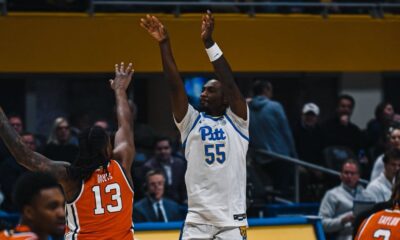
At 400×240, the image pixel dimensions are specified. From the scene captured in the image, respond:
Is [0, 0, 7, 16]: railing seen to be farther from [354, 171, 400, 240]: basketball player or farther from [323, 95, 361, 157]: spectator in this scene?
[354, 171, 400, 240]: basketball player

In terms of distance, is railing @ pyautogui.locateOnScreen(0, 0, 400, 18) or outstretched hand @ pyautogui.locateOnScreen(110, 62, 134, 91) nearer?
outstretched hand @ pyautogui.locateOnScreen(110, 62, 134, 91)

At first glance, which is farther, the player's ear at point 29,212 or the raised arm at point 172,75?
the raised arm at point 172,75

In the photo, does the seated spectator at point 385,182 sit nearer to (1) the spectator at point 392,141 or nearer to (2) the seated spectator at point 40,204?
(1) the spectator at point 392,141

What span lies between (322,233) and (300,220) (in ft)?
0.92

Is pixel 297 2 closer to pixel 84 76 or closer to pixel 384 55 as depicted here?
Answer: pixel 384 55

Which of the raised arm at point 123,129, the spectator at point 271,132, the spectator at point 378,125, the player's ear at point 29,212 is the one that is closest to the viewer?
the player's ear at point 29,212

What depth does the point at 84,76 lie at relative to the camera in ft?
56.4

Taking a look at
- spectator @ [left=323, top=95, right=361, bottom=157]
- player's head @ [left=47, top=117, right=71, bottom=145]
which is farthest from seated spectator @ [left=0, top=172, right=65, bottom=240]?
spectator @ [left=323, top=95, right=361, bottom=157]

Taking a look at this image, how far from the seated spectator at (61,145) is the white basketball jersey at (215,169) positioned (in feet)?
12.2

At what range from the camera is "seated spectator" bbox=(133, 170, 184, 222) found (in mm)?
13180

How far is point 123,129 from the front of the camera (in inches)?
394

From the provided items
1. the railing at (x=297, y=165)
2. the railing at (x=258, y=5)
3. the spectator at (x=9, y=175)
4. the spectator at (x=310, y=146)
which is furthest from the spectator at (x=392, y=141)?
the spectator at (x=9, y=175)

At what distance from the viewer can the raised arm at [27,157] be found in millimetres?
9180

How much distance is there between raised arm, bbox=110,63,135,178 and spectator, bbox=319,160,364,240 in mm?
3879
